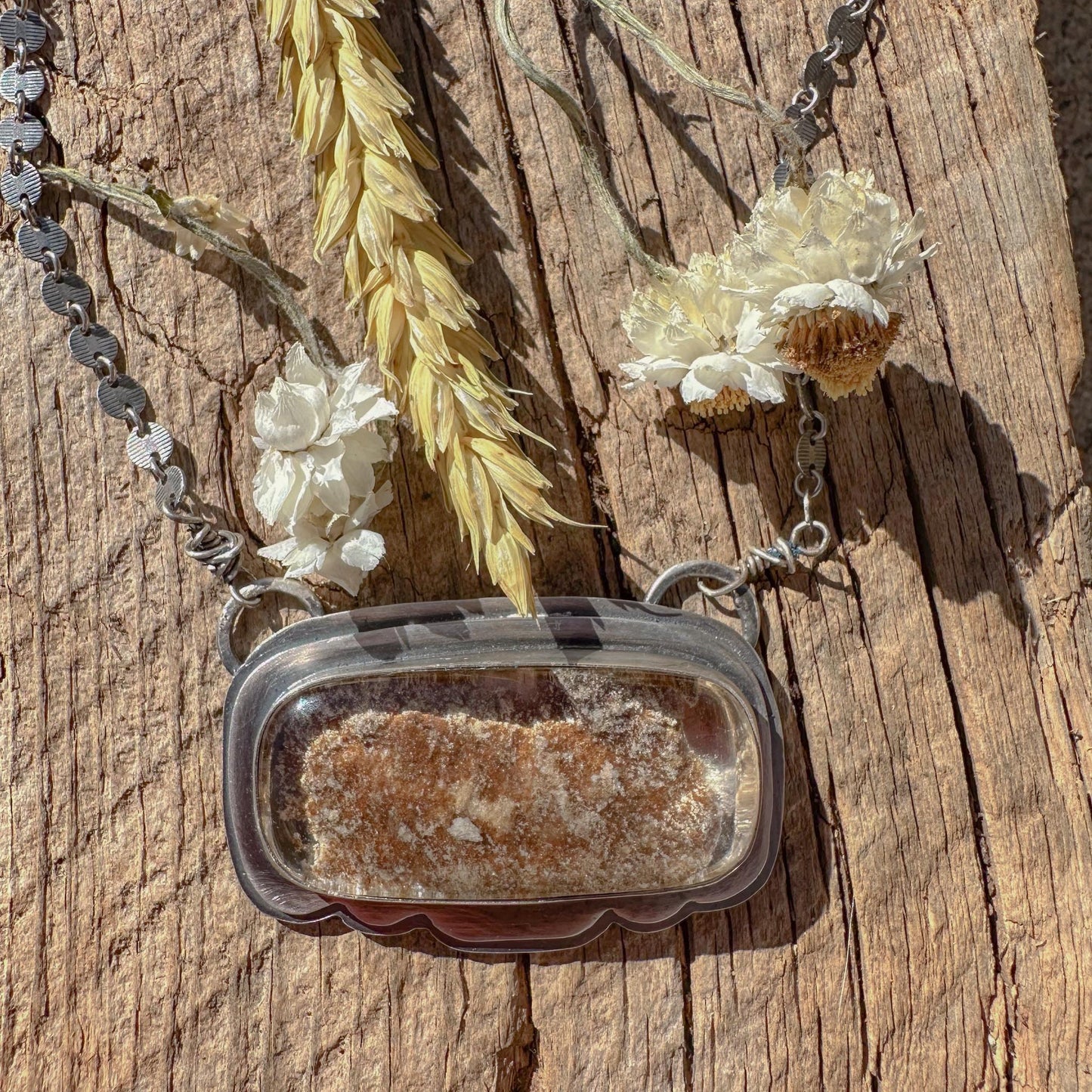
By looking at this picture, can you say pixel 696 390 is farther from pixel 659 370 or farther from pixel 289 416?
pixel 289 416

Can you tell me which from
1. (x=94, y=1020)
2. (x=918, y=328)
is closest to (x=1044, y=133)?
(x=918, y=328)

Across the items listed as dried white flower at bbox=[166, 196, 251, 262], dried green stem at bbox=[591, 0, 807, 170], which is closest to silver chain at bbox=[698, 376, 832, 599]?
A: dried green stem at bbox=[591, 0, 807, 170]

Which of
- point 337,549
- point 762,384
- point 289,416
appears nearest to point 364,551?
point 337,549

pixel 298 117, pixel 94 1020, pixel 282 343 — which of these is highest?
pixel 298 117

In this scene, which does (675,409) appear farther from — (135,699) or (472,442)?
(135,699)

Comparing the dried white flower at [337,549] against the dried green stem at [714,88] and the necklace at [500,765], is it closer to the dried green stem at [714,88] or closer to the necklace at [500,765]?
the necklace at [500,765]

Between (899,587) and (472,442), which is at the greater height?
(472,442)

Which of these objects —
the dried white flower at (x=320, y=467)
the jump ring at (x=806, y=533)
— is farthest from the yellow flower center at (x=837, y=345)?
the dried white flower at (x=320, y=467)

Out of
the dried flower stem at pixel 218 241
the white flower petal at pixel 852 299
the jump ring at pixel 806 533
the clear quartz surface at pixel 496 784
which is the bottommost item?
the clear quartz surface at pixel 496 784
